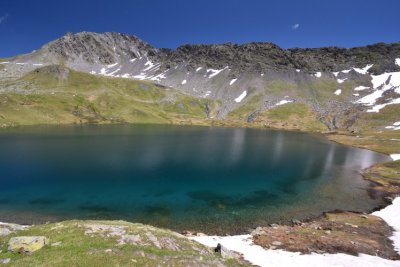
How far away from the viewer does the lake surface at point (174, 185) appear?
54.7m

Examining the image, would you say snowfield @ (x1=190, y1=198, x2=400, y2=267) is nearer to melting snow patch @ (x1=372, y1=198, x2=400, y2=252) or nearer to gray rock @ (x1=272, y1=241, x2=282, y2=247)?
melting snow patch @ (x1=372, y1=198, x2=400, y2=252)

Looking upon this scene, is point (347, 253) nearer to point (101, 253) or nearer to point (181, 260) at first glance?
point (181, 260)

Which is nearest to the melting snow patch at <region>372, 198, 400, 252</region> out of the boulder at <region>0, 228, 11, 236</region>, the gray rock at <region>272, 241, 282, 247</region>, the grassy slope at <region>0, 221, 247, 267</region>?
the gray rock at <region>272, 241, 282, 247</region>

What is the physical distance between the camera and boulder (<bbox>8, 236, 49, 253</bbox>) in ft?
85.9

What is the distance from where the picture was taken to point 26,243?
2678 centimetres

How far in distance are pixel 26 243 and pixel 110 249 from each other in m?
7.24

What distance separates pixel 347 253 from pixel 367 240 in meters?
6.63

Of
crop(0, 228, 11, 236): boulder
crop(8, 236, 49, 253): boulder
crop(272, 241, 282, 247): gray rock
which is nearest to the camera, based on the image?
crop(8, 236, 49, 253): boulder

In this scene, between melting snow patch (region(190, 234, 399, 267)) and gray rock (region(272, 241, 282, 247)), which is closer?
melting snow patch (region(190, 234, 399, 267))

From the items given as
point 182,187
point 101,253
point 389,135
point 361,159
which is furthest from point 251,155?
point 389,135

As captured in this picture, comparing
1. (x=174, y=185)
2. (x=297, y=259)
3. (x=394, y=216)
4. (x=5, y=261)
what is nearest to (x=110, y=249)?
(x=5, y=261)

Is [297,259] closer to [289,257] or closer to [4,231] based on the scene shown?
[289,257]

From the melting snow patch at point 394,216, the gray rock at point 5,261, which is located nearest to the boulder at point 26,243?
the gray rock at point 5,261

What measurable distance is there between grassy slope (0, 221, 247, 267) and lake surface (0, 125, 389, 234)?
57.9ft
